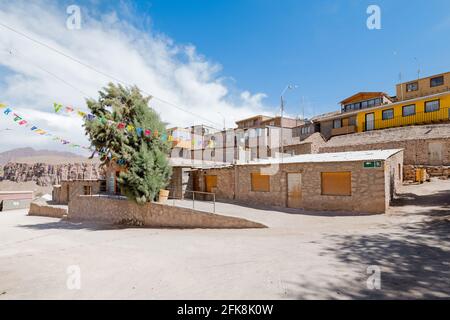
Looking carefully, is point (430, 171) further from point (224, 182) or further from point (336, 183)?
point (224, 182)

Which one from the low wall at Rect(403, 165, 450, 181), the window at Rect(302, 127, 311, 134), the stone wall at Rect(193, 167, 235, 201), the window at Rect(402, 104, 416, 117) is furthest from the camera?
the window at Rect(302, 127, 311, 134)

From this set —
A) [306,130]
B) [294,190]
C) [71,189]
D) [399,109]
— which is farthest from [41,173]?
[399,109]

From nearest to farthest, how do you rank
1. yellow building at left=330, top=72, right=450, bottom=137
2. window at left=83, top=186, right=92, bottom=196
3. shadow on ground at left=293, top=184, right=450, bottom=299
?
1. shadow on ground at left=293, top=184, right=450, bottom=299
2. yellow building at left=330, top=72, right=450, bottom=137
3. window at left=83, top=186, right=92, bottom=196

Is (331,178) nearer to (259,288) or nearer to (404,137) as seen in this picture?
(259,288)

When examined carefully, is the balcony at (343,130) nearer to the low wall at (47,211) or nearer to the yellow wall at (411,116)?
the yellow wall at (411,116)

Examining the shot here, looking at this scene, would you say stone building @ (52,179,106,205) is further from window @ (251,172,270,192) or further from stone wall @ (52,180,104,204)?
window @ (251,172,270,192)

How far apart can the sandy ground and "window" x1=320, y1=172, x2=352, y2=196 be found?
1552 mm

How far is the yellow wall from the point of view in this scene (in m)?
24.7

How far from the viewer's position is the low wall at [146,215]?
12859 mm

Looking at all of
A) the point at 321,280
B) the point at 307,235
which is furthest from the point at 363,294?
the point at 307,235

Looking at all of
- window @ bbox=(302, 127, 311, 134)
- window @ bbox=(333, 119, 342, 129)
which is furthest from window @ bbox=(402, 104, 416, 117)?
window @ bbox=(302, 127, 311, 134)

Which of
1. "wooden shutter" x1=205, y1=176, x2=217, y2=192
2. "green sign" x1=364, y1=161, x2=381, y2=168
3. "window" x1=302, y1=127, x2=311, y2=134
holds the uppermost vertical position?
"window" x1=302, y1=127, x2=311, y2=134

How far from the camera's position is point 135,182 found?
1568cm
